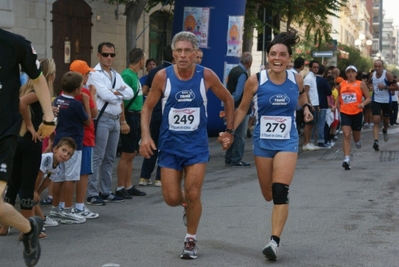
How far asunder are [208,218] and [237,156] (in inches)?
232

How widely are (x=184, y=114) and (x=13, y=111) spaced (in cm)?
162

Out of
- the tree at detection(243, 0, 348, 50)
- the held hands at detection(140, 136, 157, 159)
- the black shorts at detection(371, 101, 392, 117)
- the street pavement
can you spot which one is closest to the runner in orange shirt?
the street pavement

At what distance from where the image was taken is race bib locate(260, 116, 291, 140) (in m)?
7.49

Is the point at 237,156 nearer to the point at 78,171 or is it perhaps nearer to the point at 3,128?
the point at 78,171

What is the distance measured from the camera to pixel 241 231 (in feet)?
27.7

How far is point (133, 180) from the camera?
1305 centimetres

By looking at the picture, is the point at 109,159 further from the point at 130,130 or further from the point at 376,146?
the point at 376,146

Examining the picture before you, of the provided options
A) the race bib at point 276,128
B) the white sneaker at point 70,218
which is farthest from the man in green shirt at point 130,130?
the race bib at point 276,128

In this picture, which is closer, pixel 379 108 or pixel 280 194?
pixel 280 194

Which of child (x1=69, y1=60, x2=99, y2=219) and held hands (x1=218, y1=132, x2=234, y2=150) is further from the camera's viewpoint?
child (x1=69, y1=60, x2=99, y2=219)

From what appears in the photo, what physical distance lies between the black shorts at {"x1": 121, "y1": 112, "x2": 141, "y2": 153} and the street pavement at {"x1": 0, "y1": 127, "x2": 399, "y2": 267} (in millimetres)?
649

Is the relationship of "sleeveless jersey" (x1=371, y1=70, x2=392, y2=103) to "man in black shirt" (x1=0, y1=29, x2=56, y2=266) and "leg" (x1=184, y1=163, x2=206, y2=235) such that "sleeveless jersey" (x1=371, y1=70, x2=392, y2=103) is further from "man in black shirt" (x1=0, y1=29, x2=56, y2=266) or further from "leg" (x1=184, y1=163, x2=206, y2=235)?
"man in black shirt" (x1=0, y1=29, x2=56, y2=266)

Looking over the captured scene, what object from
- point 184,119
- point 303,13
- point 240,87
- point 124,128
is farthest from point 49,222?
point 303,13

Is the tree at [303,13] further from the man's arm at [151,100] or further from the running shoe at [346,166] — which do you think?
the man's arm at [151,100]
